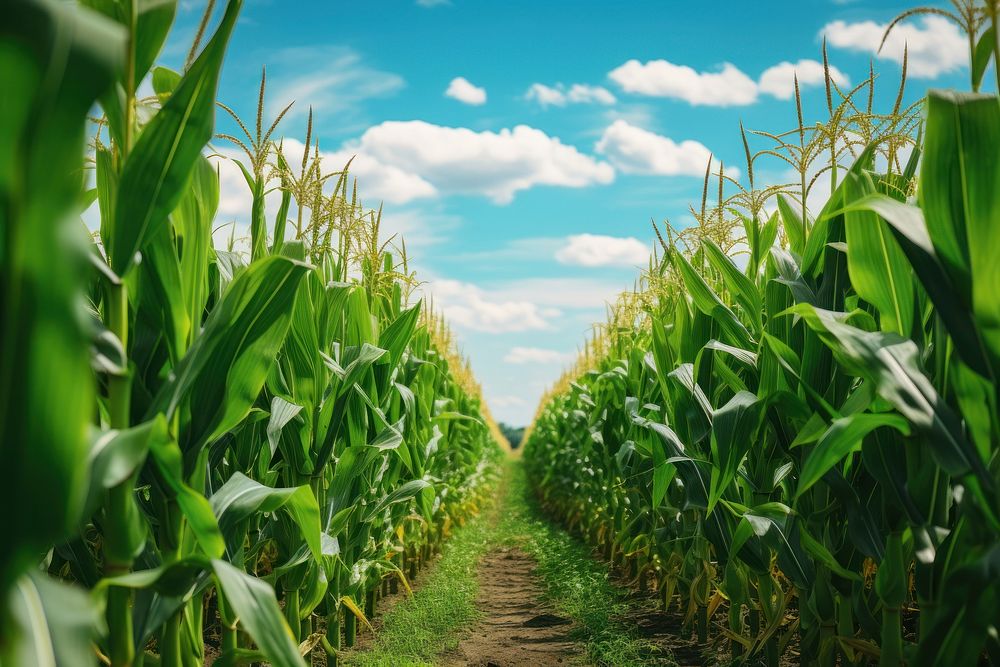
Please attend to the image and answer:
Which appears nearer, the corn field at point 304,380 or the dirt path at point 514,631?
the corn field at point 304,380

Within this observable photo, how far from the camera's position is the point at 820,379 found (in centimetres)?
239

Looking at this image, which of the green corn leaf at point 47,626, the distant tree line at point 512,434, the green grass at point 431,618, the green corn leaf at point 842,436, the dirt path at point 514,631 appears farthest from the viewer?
the distant tree line at point 512,434

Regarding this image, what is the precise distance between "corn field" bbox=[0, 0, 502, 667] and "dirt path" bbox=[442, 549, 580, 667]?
84cm

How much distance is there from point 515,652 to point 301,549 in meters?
1.98

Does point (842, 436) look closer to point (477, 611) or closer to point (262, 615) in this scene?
point (262, 615)

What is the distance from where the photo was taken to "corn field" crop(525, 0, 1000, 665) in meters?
1.51

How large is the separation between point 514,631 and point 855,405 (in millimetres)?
3217

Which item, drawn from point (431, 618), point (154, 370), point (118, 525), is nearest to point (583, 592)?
point (431, 618)

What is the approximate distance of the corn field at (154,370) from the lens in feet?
2.74

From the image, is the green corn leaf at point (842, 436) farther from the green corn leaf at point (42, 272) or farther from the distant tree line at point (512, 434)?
the distant tree line at point (512, 434)

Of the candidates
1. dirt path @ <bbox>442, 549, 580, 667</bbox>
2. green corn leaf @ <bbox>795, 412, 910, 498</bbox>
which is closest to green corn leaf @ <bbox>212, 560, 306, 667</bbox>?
green corn leaf @ <bbox>795, 412, 910, 498</bbox>

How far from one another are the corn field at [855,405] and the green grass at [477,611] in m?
0.51

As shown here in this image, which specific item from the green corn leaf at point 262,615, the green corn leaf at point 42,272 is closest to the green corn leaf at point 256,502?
the green corn leaf at point 262,615

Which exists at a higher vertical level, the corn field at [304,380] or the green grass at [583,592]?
the corn field at [304,380]
